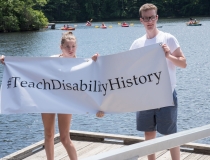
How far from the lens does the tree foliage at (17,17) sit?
6112 centimetres

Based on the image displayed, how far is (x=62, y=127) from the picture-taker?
14.2 feet

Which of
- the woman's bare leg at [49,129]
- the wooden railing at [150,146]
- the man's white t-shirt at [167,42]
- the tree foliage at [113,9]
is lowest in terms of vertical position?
the tree foliage at [113,9]

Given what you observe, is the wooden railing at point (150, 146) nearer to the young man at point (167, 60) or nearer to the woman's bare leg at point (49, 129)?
the young man at point (167, 60)

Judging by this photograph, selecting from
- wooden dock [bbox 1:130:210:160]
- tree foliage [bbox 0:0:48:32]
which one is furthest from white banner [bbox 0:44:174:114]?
tree foliage [bbox 0:0:48:32]

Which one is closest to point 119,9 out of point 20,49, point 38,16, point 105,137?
point 38,16

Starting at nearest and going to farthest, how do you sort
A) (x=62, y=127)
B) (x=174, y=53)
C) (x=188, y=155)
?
(x=174, y=53)
(x=62, y=127)
(x=188, y=155)

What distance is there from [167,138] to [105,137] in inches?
133

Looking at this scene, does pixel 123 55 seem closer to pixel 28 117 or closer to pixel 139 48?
pixel 139 48

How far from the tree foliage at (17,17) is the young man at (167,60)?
190ft

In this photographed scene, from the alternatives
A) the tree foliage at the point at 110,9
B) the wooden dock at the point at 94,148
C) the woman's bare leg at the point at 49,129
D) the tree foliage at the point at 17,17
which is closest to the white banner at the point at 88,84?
the woman's bare leg at the point at 49,129

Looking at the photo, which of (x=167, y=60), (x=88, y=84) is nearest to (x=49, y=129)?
(x=88, y=84)

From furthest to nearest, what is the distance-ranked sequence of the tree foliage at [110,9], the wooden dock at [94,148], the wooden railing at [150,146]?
1. the tree foliage at [110,9]
2. the wooden dock at [94,148]
3. the wooden railing at [150,146]

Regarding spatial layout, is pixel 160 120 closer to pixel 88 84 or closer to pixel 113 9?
pixel 88 84

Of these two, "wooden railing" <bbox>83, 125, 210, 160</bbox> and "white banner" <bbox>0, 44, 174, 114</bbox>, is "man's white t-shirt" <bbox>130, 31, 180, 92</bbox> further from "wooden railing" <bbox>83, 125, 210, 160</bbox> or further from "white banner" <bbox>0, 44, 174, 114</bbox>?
"wooden railing" <bbox>83, 125, 210, 160</bbox>
